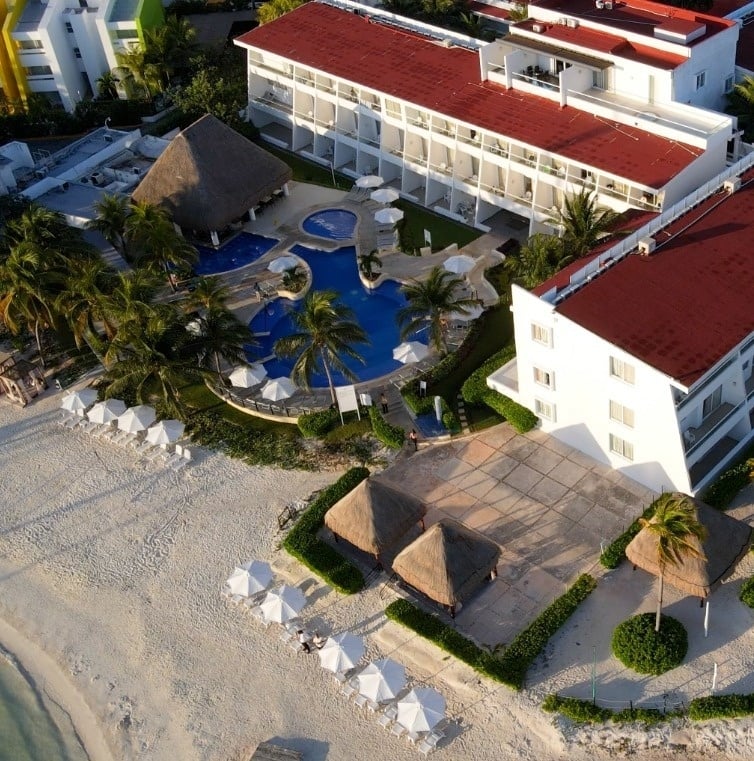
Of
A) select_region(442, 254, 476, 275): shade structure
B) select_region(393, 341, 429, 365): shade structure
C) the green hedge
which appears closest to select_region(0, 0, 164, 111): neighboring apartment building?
select_region(442, 254, 476, 275): shade structure

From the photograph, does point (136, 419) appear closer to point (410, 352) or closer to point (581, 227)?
point (410, 352)

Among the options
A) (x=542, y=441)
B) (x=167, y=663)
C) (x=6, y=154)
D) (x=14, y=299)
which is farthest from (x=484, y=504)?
(x=6, y=154)

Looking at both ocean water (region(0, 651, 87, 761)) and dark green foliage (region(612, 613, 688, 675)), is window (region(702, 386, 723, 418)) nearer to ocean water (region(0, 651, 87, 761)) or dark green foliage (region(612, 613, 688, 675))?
dark green foliage (region(612, 613, 688, 675))

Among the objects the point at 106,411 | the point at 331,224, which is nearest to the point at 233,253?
the point at 331,224

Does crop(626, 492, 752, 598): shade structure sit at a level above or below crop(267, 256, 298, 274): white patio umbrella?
below

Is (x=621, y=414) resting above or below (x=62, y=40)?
below

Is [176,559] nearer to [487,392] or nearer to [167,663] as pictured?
[167,663]
